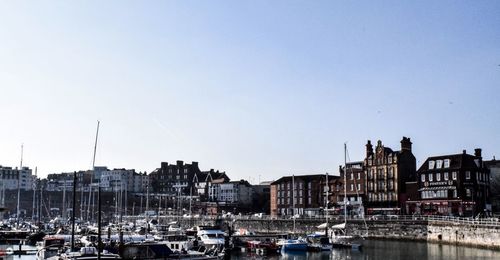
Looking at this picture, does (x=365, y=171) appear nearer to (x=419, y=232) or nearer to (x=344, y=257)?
(x=419, y=232)

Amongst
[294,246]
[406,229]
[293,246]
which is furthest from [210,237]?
[406,229]

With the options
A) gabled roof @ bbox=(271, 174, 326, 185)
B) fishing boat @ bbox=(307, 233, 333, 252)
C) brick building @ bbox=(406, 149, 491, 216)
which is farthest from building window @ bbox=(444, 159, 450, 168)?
fishing boat @ bbox=(307, 233, 333, 252)

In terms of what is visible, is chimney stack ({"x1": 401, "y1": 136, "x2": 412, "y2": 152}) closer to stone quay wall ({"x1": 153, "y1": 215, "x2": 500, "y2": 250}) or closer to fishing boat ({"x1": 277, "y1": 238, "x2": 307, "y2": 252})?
stone quay wall ({"x1": 153, "y1": 215, "x2": 500, "y2": 250})

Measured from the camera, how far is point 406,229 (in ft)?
325

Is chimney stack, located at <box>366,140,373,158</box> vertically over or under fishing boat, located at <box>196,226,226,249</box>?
over

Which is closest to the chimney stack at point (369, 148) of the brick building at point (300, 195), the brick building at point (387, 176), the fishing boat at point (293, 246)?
the brick building at point (387, 176)

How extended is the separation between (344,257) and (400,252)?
830 centimetres

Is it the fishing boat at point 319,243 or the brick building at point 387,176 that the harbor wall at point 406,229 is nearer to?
the fishing boat at point 319,243

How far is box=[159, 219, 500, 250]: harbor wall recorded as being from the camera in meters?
78.9

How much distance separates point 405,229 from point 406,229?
8.8 inches

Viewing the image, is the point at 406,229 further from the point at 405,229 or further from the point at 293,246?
the point at 293,246

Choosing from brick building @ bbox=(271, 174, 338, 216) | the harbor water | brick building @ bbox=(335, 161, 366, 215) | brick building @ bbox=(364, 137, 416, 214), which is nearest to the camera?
the harbor water

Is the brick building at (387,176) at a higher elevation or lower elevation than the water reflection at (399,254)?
higher

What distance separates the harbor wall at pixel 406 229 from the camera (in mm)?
78875
